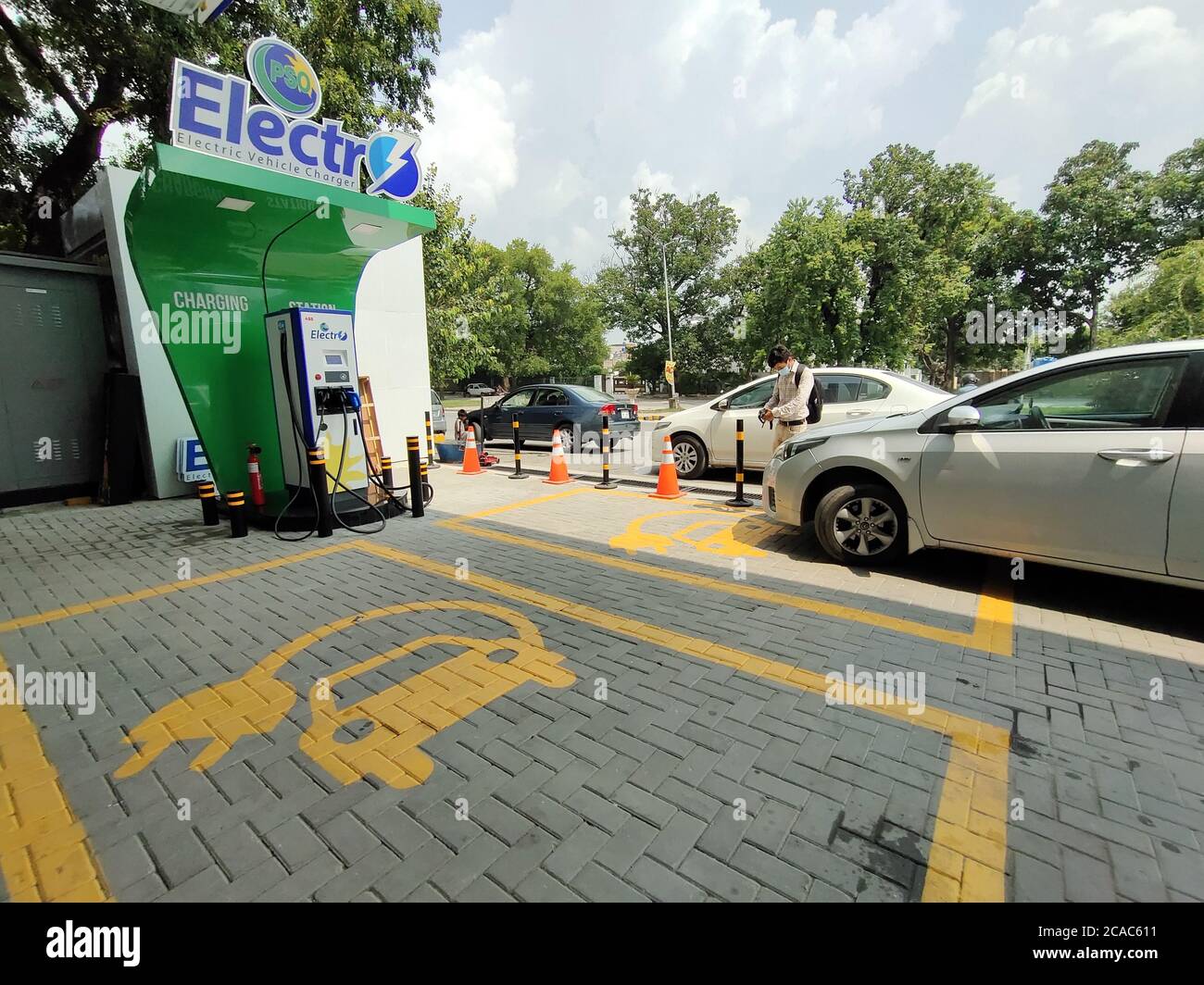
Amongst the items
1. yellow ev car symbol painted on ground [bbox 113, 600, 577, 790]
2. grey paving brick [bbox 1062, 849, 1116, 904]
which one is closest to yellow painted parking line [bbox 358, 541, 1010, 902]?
grey paving brick [bbox 1062, 849, 1116, 904]

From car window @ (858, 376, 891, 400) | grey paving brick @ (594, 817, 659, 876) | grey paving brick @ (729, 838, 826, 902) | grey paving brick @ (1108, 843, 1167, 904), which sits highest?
car window @ (858, 376, 891, 400)

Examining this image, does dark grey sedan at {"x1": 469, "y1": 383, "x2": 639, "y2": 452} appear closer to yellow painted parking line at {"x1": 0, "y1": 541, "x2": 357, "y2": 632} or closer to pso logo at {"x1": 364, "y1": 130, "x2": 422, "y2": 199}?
pso logo at {"x1": 364, "y1": 130, "x2": 422, "y2": 199}

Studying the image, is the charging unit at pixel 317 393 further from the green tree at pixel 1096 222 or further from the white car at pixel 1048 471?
the green tree at pixel 1096 222

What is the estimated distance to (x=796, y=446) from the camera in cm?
529

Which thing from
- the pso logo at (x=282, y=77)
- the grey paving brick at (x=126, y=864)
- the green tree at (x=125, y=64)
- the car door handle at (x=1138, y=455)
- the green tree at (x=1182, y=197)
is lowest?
the grey paving brick at (x=126, y=864)

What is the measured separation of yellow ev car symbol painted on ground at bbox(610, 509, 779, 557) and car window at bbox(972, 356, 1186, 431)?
2227 mm

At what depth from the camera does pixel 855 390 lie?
7.94m

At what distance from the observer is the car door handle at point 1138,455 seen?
3.46 m

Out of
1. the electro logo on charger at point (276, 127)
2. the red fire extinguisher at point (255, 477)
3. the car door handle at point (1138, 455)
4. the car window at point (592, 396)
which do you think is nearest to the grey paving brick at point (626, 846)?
the car door handle at point (1138, 455)

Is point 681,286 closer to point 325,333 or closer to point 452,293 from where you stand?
point 452,293

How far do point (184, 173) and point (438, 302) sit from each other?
45.7 ft

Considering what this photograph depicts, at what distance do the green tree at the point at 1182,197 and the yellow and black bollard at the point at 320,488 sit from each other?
148 ft

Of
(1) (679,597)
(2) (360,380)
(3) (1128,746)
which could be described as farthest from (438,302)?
(3) (1128,746)

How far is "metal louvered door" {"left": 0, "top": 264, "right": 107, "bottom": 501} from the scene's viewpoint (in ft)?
23.9
